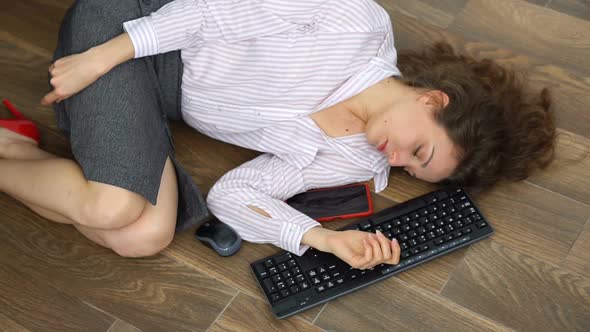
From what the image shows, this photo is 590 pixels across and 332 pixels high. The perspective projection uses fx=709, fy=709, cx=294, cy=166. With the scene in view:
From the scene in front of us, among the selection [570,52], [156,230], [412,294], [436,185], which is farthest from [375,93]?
[570,52]

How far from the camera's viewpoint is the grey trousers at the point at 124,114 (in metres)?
1.31

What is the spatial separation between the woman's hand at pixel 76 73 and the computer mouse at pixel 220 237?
36cm

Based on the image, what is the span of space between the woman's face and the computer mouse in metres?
0.33

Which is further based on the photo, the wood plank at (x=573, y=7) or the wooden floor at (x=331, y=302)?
the wood plank at (x=573, y=7)

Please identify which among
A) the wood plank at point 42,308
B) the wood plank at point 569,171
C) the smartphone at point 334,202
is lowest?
the wood plank at point 42,308

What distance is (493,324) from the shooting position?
1.32 meters

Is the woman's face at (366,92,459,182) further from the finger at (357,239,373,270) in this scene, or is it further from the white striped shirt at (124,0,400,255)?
the finger at (357,239,373,270)

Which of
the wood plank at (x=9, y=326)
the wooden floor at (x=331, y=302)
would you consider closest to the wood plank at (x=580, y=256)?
the wooden floor at (x=331, y=302)

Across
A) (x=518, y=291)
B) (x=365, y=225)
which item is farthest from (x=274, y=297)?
(x=518, y=291)

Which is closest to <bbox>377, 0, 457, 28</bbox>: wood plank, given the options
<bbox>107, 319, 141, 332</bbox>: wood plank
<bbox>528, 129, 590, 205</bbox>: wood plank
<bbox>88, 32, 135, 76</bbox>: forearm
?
<bbox>528, 129, 590, 205</bbox>: wood plank

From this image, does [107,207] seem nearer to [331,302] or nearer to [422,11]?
[331,302]

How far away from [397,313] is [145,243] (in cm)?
50

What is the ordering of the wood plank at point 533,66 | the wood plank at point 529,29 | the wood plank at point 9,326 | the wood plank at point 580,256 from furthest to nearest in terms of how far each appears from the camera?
the wood plank at point 529,29
the wood plank at point 533,66
the wood plank at point 580,256
the wood plank at point 9,326

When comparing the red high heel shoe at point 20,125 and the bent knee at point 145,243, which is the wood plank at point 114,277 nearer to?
the bent knee at point 145,243
